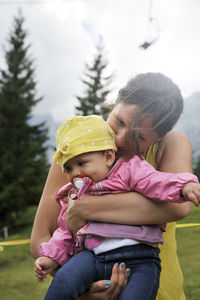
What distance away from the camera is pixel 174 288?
1771 mm

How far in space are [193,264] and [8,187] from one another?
16.3m

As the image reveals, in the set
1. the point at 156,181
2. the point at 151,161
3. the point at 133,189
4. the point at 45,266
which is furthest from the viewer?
the point at 151,161

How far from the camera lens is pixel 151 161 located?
1.77 metres

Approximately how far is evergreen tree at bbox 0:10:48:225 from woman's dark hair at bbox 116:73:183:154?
842 inches

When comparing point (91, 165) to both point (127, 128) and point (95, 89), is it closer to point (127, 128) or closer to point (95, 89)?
point (127, 128)

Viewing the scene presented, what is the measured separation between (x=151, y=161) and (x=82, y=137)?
1.40ft

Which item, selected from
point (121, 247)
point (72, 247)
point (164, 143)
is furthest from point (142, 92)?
point (72, 247)

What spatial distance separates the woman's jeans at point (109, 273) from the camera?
4.68 feet

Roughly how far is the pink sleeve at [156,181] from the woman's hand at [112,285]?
1.08 feet

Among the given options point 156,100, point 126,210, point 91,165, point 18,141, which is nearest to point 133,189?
point 126,210

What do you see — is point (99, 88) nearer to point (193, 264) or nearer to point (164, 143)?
point (193, 264)

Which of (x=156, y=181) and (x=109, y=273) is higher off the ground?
(x=156, y=181)

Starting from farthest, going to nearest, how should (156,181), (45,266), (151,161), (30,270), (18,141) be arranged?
(18,141) → (30,270) → (151,161) → (45,266) → (156,181)

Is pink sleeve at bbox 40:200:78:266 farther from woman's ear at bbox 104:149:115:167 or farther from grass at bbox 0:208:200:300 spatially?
grass at bbox 0:208:200:300
